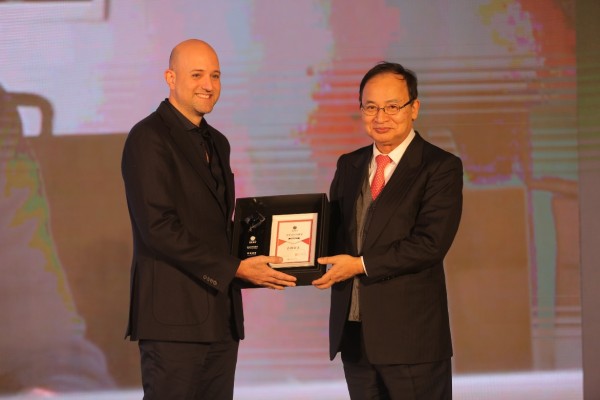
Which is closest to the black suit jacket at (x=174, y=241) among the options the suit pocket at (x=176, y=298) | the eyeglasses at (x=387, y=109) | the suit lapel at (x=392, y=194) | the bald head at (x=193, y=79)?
the suit pocket at (x=176, y=298)

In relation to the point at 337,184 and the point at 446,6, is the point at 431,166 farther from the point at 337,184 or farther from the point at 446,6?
the point at 446,6

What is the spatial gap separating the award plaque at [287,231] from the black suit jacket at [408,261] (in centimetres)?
12

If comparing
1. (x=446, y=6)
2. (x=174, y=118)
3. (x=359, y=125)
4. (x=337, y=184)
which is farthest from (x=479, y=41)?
(x=174, y=118)

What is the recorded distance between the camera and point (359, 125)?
4348mm

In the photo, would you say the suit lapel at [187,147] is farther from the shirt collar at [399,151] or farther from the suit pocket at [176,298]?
the shirt collar at [399,151]

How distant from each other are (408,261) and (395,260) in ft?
0.14

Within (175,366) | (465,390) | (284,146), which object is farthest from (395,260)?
(465,390)

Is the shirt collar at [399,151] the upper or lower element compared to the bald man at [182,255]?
upper

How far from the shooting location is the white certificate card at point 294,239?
9.04 ft

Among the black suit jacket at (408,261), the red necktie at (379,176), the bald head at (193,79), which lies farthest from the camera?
the bald head at (193,79)

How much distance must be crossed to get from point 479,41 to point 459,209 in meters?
1.88

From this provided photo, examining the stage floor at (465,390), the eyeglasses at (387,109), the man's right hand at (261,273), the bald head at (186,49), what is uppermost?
the bald head at (186,49)

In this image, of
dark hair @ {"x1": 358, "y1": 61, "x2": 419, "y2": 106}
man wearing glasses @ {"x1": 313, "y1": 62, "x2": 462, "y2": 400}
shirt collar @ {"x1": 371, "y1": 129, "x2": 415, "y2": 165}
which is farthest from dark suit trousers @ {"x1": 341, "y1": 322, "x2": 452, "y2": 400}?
dark hair @ {"x1": 358, "y1": 61, "x2": 419, "y2": 106}

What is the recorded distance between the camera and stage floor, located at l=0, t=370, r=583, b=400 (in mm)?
4359
